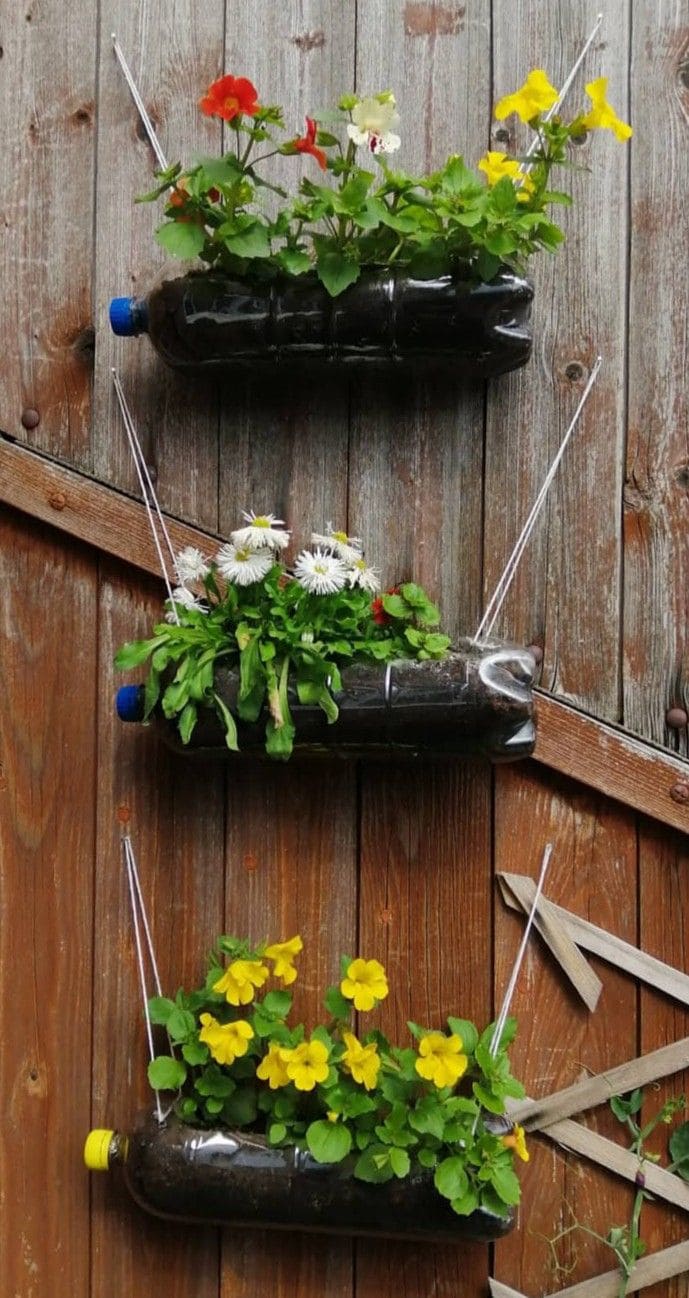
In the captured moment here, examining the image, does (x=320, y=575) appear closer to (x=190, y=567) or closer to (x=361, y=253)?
(x=190, y=567)

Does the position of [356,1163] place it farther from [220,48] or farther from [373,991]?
[220,48]

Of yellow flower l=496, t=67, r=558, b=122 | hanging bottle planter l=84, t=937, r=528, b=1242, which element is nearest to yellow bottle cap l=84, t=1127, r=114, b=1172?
hanging bottle planter l=84, t=937, r=528, b=1242

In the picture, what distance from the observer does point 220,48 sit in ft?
5.95

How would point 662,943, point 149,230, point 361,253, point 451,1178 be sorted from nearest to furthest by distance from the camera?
1. point 451,1178
2. point 361,253
3. point 662,943
4. point 149,230

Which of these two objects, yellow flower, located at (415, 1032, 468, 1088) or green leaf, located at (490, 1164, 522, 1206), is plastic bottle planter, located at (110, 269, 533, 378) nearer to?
yellow flower, located at (415, 1032, 468, 1088)

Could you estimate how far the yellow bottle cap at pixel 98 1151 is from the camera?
1665 mm

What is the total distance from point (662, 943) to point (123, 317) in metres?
1.27

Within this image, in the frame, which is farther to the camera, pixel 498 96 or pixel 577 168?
pixel 498 96

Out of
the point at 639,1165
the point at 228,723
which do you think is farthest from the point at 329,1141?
the point at 228,723

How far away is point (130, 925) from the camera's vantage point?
1.79 m

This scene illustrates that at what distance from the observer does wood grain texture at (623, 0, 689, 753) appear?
1749 mm

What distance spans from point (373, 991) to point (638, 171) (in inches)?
52.6

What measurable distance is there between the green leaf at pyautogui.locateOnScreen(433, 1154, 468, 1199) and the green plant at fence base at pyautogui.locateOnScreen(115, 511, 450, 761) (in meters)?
0.61

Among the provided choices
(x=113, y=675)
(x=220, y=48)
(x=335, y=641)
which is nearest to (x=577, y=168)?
(x=220, y=48)
